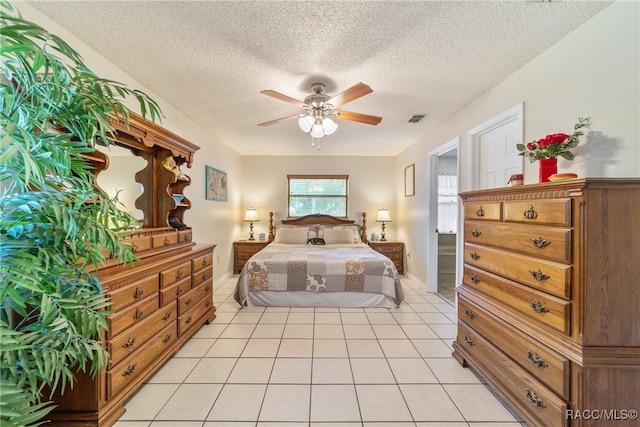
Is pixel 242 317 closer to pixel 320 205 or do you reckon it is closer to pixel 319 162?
pixel 320 205

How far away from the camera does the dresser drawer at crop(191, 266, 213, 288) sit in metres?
2.46

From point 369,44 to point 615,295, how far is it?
1967 millimetres

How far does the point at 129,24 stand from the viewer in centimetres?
165

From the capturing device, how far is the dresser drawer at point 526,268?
1257 mm

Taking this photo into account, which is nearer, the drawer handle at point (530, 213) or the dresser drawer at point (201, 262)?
the drawer handle at point (530, 213)

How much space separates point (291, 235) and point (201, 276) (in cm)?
238

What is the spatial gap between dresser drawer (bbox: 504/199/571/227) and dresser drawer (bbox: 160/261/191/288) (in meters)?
2.45

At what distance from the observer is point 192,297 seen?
7.99 feet

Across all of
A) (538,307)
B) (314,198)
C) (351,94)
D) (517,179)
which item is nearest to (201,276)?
(351,94)

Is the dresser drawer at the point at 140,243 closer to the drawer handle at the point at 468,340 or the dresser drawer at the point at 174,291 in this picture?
the dresser drawer at the point at 174,291

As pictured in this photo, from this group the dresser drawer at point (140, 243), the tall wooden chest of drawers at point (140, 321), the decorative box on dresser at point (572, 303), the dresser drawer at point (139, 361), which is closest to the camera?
the decorative box on dresser at point (572, 303)

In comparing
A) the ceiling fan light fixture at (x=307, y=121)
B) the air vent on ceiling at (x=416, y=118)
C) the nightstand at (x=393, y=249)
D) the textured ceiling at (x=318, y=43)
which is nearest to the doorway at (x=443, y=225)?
the air vent on ceiling at (x=416, y=118)

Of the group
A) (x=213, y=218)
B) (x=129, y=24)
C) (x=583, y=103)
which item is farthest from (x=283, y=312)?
(x=583, y=103)

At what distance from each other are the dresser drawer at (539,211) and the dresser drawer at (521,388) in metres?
0.86
